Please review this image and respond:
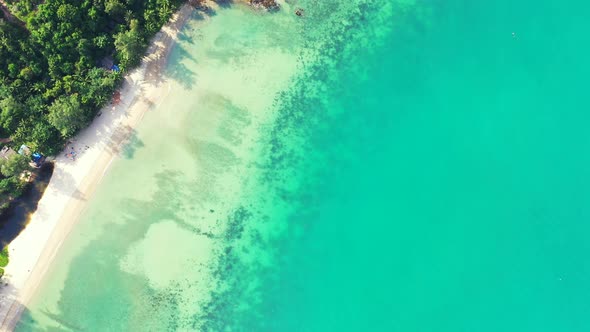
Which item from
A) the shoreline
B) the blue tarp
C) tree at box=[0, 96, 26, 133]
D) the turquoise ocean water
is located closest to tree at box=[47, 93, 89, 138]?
the shoreline

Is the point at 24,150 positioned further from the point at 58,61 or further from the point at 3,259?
Answer: the point at 3,259

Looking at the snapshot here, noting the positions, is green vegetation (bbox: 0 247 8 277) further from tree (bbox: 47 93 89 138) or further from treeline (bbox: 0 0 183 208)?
tree (bbox: 47 93 89 138)

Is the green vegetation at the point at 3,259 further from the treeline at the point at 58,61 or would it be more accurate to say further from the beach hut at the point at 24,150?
the beach hut at the point at 24,150

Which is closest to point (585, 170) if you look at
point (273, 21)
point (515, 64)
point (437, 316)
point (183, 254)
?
point (515, 64)

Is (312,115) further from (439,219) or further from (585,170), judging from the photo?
(585,170)

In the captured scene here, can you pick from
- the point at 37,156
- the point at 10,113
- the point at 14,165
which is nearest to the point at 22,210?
the point at 37,156

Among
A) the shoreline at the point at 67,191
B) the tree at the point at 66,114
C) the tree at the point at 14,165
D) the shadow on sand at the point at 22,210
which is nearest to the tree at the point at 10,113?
the tree at the point at 66,114

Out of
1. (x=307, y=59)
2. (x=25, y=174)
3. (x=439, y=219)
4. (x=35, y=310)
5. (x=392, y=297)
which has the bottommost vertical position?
(x=35, y=310)
